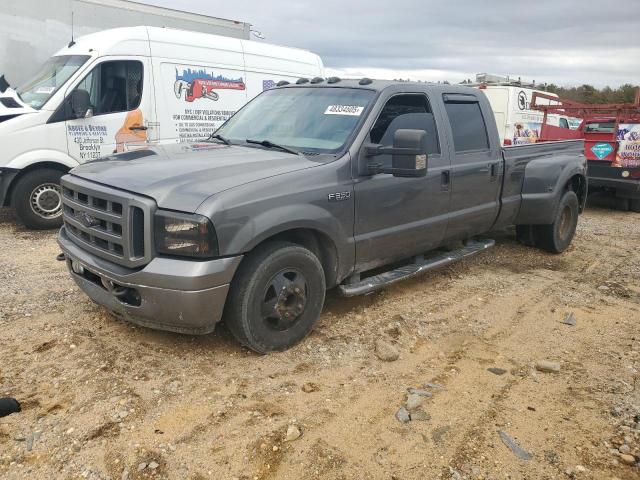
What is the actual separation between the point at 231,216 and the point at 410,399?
151cm

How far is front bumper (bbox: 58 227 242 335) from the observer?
3.13m

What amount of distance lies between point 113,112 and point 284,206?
4998 mm

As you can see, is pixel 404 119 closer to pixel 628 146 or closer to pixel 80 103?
pixel 80 103

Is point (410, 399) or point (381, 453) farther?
point (410, 399)

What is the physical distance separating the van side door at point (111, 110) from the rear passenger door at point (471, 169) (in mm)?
4313

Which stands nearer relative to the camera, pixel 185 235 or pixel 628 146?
pixel 185 235

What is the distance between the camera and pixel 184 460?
8.54ft

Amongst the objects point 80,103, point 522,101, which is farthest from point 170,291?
point 522,101

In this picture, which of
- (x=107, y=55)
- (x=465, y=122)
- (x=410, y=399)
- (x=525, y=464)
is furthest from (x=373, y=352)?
(x=107, y=55)

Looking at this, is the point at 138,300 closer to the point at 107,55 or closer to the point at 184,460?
the point at 184,460

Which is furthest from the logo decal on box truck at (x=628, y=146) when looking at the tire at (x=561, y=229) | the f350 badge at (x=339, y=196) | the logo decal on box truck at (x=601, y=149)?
the f350 badge at (x=339, y=196)

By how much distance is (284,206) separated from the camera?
11.5ft

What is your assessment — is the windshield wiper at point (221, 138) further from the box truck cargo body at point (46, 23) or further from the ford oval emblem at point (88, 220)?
the box truck cargo body at point (46, 23)

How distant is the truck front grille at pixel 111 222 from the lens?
318 centimetres
